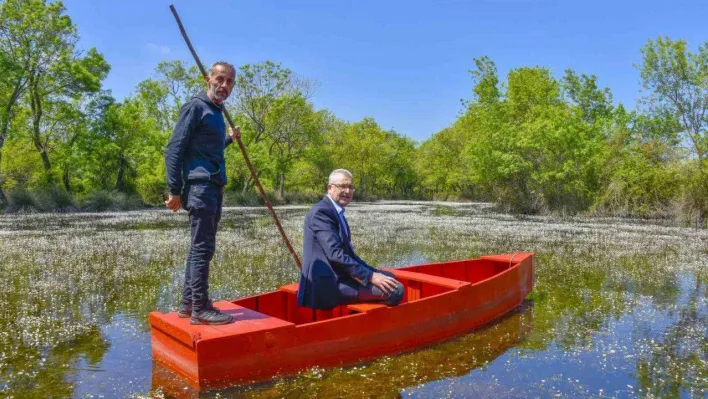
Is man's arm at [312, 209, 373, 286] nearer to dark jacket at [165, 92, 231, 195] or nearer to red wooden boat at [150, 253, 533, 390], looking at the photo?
red wooden boat at [150, 253, 533, 390]

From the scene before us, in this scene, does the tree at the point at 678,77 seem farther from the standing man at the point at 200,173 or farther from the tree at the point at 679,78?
the standing man at the point at 200,173

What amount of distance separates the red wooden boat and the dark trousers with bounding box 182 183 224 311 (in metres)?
0.34

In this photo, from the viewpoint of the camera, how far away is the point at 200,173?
5.20 m

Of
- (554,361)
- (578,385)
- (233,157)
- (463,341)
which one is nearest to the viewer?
(578,385)

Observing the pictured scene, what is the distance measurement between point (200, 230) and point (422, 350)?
9.54 feet

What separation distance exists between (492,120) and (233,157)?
2157 cm

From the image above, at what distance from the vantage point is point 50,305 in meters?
8.08

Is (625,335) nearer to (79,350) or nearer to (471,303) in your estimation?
(471,303)

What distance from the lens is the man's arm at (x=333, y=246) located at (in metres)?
5.58

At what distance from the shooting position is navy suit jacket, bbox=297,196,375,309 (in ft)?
18.4

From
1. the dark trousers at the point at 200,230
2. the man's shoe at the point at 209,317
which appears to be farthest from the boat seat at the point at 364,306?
the dark trousers at the point at 200,230

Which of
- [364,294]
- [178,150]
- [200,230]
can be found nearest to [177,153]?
[178,150]

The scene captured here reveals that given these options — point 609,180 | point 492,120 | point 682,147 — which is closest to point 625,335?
point 609,180

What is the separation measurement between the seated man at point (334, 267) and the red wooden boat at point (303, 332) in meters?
0.16
